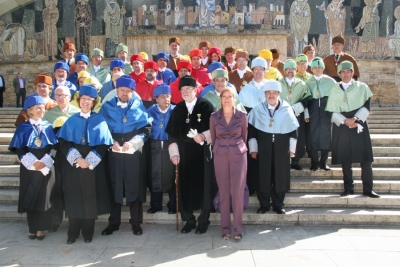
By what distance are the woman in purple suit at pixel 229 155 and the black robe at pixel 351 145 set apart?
210 cm

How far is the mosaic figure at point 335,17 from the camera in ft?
53.4

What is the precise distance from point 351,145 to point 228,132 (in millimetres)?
2443

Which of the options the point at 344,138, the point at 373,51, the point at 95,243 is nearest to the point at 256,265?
the point at 95,243

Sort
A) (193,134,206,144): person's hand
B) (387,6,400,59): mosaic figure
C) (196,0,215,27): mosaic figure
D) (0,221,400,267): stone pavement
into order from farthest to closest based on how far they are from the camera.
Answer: (387,6,400,59): mosaic figure
(196,0,215,27): mosaic figure
(193,134,206,144): person's hand
(0,221,400,267): stone pavement

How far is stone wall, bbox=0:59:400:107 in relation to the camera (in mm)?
16547

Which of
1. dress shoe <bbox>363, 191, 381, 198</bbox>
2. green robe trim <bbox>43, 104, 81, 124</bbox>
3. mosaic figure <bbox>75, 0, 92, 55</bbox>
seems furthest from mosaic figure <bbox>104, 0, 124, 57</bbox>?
dress shoe <bbox>363, 191, 381, 198</bbox>

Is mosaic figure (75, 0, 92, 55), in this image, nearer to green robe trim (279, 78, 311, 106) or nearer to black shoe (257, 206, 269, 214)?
green robe trim (279, 78, 311, 106)

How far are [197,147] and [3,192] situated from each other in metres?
3.60

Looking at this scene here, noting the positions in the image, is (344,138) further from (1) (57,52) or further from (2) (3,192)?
(1) (57,52)

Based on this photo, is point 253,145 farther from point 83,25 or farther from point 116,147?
point 83,25

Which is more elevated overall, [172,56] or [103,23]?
[103,23]

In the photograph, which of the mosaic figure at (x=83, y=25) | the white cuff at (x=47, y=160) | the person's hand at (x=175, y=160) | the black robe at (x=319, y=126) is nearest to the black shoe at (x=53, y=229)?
the white cuff at (x=47, y=160)

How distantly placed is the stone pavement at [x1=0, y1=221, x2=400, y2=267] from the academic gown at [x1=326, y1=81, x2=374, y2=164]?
118 cm

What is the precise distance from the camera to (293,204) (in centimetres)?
579
